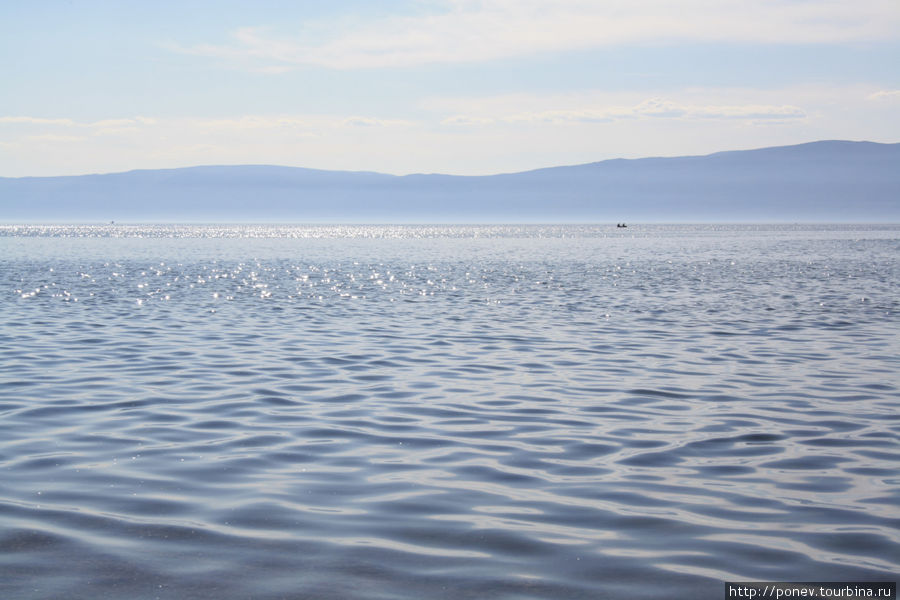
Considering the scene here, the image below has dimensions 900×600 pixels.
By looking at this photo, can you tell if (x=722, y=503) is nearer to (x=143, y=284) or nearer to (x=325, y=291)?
(x=325, y=291)

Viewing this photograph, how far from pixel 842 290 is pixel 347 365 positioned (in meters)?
28.0

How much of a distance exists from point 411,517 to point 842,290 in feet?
116

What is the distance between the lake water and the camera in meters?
7.68

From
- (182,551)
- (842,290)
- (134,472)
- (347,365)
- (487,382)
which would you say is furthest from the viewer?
(842,290)

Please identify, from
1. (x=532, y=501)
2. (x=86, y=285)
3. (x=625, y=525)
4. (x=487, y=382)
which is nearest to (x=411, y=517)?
(x=532, y=501)

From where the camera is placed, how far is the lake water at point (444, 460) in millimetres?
7680

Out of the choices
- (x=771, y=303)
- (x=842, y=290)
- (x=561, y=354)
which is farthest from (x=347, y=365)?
(x=842, y=290)

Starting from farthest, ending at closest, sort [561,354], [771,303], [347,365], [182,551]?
[771,303], [561,354], [347,365], [182,551]

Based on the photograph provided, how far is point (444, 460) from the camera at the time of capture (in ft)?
37.0

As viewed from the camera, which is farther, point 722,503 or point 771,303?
point 771,303

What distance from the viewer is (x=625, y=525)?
8.78 meters

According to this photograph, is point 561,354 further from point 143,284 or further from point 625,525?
point 143,284

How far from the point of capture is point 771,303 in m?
34.2

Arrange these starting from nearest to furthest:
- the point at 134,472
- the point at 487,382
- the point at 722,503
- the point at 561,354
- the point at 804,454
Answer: the point at 722,503 → the point at 134,472 → the point at 804,454 → the point at 487,382 → the point at 561,354
